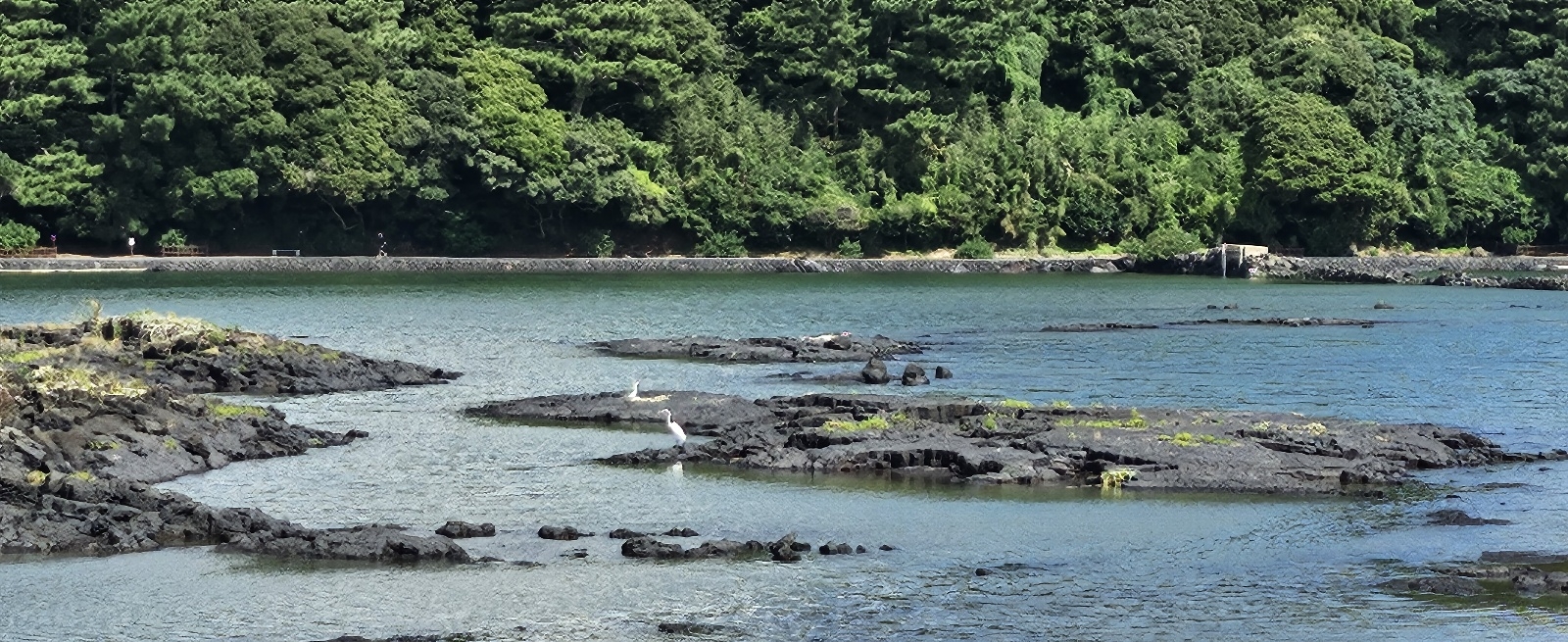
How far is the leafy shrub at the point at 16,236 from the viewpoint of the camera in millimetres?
101375

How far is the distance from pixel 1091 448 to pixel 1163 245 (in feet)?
259

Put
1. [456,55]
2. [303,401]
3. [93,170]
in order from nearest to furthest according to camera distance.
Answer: [303,401], [93,170], [456,55]

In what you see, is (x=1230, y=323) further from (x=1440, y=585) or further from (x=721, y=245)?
(x=1440, y=585)

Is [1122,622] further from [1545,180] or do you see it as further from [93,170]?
[1545,180]

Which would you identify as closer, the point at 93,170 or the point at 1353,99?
the point at 93,170

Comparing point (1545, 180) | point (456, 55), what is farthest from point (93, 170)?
point (1545, 180)

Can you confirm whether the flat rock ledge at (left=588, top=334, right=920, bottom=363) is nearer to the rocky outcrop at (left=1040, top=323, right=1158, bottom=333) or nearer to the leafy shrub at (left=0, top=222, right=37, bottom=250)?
the rocky outcrop at (left=1040, top=323, right=1158, bottom=333)

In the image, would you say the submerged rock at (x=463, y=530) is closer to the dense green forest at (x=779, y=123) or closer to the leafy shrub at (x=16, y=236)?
the dense green forest at (x=779, y=123)

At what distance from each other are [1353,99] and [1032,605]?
97.4 m

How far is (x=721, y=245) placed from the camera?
114 m

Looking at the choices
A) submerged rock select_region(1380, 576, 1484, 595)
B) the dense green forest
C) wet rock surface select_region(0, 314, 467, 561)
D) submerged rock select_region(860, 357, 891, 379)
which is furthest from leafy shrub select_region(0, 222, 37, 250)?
submerged rock select_region(1380, 576, 1484, 595)

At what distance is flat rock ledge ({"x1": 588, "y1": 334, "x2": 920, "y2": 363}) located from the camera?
5919 cm

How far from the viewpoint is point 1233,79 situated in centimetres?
12125

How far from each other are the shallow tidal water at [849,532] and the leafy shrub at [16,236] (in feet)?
155
